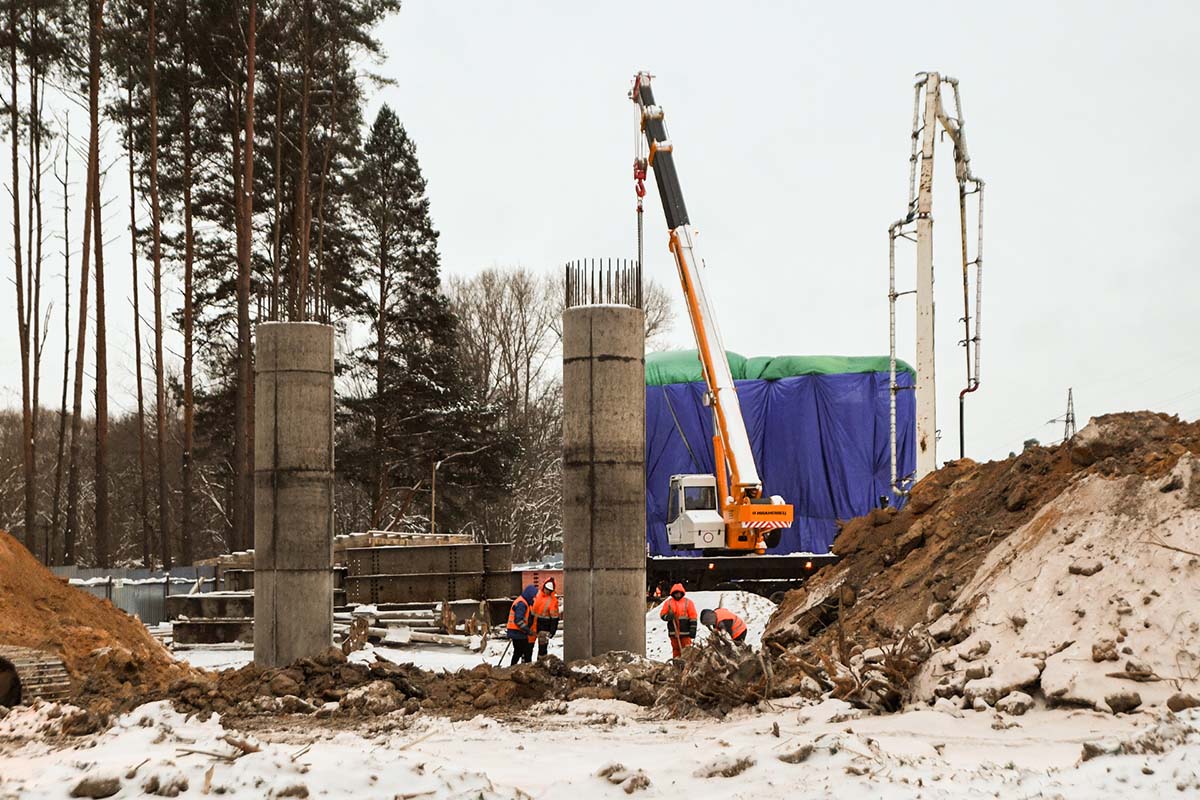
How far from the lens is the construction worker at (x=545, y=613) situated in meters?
12.6

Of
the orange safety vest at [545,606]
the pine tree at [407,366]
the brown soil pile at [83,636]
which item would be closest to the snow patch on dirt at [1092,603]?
the orange safety vest at [545,606]

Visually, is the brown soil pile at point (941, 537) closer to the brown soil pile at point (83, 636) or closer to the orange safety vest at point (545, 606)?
the orange safety vest at point (545, 606)

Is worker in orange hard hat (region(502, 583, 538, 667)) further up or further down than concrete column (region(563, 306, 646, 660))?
further down

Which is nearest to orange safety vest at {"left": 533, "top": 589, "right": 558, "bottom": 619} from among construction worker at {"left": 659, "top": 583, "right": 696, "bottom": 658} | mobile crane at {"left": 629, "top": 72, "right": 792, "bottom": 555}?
construction worker at {"left": 659, "top": 583, "right": 696, "bottom": 658}

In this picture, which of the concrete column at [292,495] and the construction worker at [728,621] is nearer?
the construction worker at [728,621]

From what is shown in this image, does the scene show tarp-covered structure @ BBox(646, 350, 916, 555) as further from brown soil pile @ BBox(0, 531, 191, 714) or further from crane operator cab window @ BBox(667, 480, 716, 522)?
brown soil pile @ BBox(0, 531, 191, 714)

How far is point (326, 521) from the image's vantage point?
43.9 ft

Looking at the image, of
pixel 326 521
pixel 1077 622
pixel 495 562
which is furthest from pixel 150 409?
pixel 1077 622

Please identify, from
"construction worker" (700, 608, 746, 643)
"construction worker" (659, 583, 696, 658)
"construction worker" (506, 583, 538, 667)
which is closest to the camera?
"construction worker" (700, 608, 746, 643)

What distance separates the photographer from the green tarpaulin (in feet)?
93.8

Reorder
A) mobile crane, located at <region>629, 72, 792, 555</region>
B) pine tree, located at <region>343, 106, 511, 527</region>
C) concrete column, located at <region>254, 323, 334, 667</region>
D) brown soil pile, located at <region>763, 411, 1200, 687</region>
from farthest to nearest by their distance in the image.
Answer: pine tree, located at <region>343, 106, 511, 527</region>, mobile crane, located at <region>629, 72, 792, 555</region>, concrete column, located at <region>254, 323, 334, 667</region>, brown soil pile, located at <region>763, 411, 1200, 687</region>

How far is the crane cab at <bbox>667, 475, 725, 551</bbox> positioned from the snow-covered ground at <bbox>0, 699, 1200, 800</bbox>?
10.6m

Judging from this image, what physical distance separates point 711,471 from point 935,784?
2151cm

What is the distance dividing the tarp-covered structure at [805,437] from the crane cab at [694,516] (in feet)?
23.5
